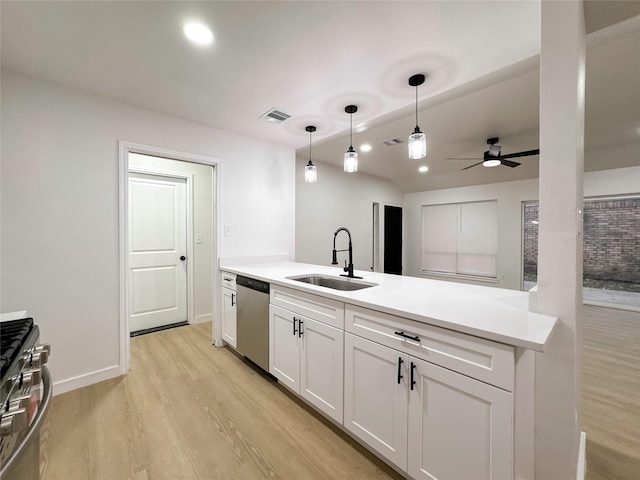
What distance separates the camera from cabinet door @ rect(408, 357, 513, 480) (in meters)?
1.01

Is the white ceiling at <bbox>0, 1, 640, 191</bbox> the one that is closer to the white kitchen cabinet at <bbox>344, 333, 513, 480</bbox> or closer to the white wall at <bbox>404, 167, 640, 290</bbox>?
the white kitchen cabinet at <bbox>344, 333, 513, 480</bbox>

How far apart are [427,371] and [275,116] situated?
8.19ft

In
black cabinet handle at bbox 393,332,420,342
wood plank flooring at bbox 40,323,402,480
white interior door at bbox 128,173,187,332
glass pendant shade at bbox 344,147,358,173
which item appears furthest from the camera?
white interior door at bbox 128,173,187,332

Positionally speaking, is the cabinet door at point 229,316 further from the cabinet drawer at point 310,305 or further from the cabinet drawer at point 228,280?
the cabinet drawer at point 310,305

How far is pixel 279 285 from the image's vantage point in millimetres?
2121

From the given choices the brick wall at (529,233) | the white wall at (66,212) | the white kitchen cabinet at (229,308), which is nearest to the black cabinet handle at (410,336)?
the white kitchen cabinet at (229,308)

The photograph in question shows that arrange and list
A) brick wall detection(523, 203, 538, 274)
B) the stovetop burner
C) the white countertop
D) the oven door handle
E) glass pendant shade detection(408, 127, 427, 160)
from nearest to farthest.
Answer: the oven door handle < the stovetop burner < the white countertop < glass pendant shade detection(408, 127, 427, 160) < brick wall detection(523, 203, 538, 274)

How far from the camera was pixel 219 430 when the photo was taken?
1.74 m

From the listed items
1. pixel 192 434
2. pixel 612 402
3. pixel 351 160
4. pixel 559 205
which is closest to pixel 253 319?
pixel 192 434

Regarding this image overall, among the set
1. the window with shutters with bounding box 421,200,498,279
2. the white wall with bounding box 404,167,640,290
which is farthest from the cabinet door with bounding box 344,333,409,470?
the window with shutters with bounding box 421,200,498,279

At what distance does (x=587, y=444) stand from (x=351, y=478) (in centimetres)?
147

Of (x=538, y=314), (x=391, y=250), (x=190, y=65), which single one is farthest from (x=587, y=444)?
(x=391, y=250)

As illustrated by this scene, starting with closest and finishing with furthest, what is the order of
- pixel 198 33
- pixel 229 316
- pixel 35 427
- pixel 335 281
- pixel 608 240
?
pixel 35 427, pixel 198 33, pixel 335 281, pixel 229 316, pixel 608 240

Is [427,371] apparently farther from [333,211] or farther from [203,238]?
[333,211]
